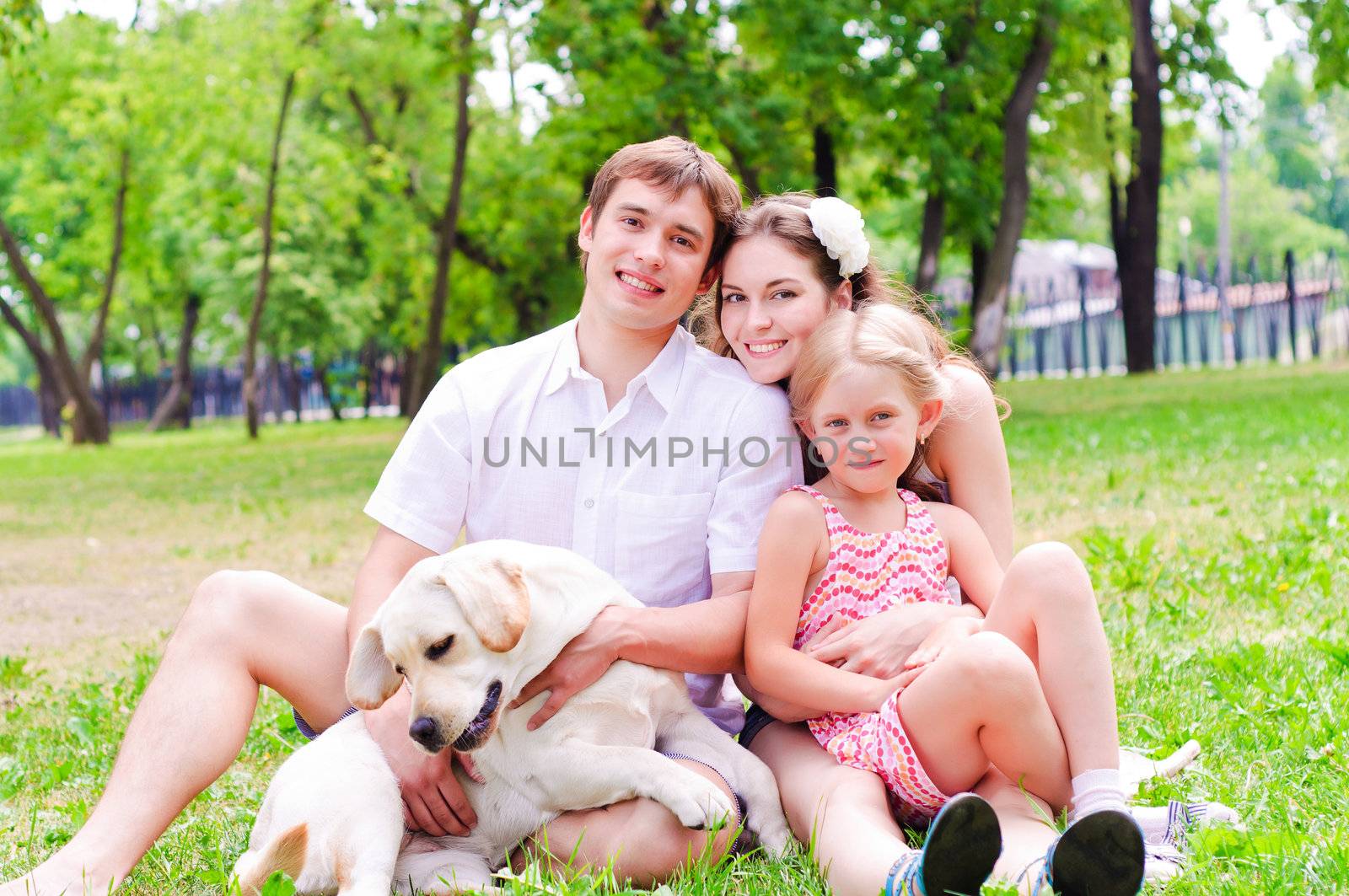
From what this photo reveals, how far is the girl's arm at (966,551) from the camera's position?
3369 mm

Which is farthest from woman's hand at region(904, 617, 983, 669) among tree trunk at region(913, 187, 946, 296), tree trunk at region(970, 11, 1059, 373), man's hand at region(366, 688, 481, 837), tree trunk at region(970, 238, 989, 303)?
tree trunk at region(970, 238, 989, 303)

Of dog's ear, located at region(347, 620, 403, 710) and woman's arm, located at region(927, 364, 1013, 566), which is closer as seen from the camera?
dog's ear, located at region(347, 620, 403, 710)

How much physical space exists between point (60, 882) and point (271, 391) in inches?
1597

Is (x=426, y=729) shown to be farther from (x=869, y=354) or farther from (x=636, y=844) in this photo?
(x=869, y=354)

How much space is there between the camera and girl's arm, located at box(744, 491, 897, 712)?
10.0ft

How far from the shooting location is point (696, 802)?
276 centimetres

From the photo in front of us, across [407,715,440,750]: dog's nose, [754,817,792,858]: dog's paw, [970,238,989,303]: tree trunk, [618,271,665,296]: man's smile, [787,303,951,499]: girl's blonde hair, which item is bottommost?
[754,817,792,858]: dog's paw

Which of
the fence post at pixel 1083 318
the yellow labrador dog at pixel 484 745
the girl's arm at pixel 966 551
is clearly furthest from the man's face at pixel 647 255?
the fence post at pixel 1083 318

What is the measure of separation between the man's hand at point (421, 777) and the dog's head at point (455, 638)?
0.63 ft

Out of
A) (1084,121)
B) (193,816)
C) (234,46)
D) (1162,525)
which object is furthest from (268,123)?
(193,816)

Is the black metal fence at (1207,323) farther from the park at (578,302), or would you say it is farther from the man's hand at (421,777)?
the man's hand at (421,777)

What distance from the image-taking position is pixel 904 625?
10.3ft

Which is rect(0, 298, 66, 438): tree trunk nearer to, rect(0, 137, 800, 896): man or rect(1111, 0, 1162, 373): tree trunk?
rect(1111, 0, 1162, 373): tree trunk

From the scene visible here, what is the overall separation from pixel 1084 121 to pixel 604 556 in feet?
59.7
